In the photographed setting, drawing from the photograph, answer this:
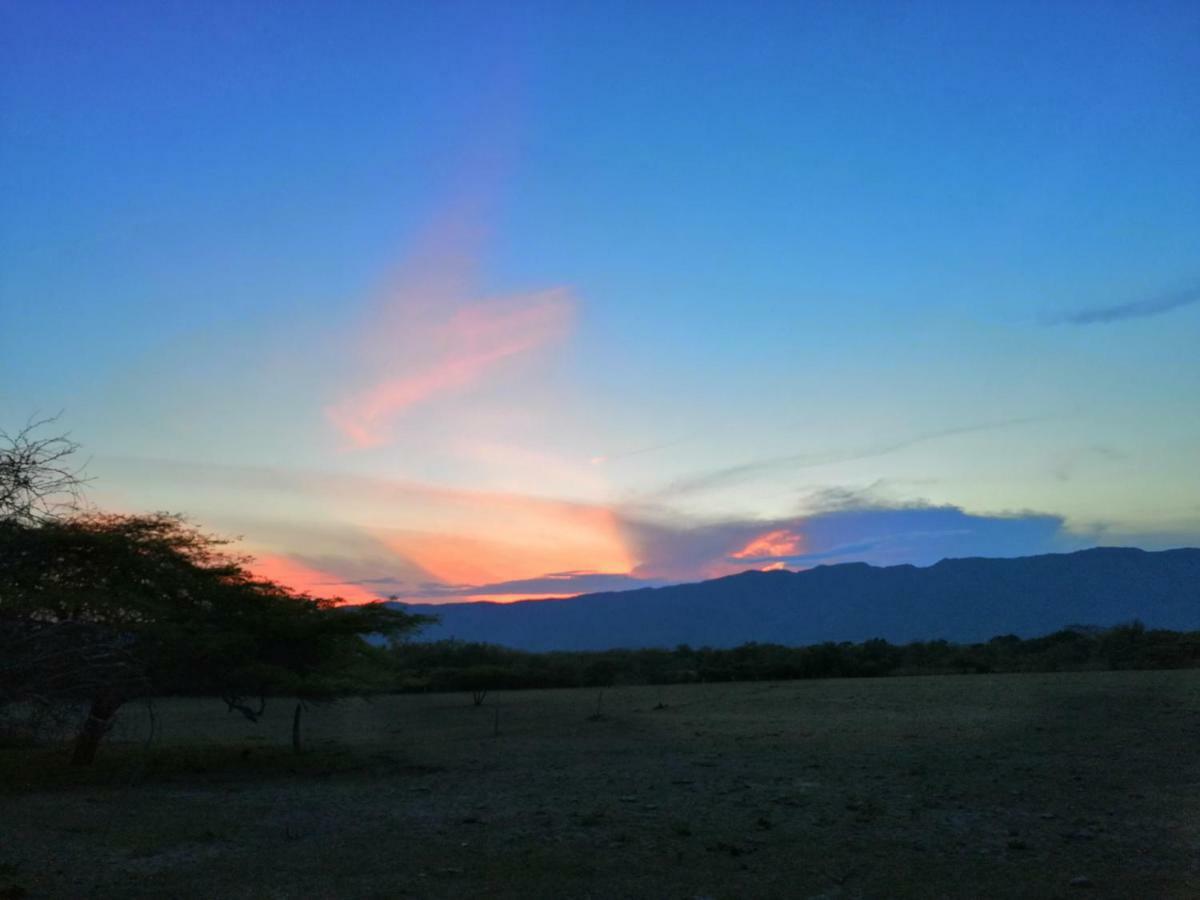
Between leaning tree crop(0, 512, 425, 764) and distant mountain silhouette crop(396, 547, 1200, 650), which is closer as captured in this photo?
leaning tree crop(0, 512, 425, 764)

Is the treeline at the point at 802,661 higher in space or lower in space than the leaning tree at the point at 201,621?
Answer: lower

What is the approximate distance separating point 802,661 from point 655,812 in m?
43.3

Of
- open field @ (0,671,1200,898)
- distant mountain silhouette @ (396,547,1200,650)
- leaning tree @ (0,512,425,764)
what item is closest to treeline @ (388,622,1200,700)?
leaning tree @ (0,512,425,764)

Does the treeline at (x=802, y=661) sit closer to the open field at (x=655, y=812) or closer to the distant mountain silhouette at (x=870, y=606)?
the open field at (x=655, y=812)

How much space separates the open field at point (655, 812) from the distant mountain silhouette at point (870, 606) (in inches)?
3344

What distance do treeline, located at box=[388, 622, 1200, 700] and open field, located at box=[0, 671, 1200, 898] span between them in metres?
25.2

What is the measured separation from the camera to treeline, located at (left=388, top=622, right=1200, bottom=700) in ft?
159

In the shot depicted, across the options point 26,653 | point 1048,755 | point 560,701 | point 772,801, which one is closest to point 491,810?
point 772,801

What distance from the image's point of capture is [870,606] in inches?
5325

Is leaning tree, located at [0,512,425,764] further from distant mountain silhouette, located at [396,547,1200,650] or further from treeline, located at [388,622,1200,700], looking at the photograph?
distant mountain silhouette, located at [396,547,1200,650]

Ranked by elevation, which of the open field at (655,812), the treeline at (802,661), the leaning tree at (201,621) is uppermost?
the leaning tree at (201,621)

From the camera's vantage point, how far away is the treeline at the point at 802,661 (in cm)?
4850

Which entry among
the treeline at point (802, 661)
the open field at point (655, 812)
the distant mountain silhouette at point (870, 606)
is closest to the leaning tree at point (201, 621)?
the open field at point (655, 812)

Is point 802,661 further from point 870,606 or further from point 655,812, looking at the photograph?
point 870,606
